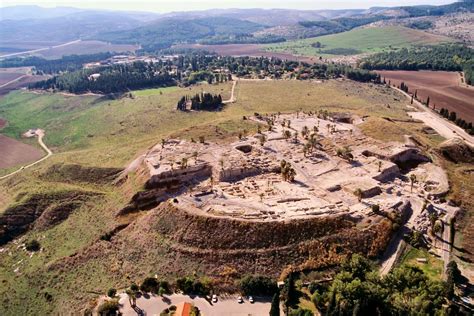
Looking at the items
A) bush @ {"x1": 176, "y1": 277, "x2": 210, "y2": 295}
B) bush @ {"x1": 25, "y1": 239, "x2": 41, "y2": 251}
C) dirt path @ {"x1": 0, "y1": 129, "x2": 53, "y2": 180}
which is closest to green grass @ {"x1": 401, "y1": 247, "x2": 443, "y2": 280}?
bush @ {"x1": 176, "y1": 277, "x2": 210, "y2": 295}

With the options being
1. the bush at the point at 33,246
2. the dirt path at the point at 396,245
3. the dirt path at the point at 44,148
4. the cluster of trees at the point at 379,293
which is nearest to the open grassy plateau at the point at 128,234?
the bush at the point at 33,246

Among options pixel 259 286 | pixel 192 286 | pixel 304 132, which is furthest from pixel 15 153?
pixel 259 286

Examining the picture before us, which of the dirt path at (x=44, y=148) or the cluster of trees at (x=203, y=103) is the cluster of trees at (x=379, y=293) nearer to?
the dirt path at (x=44, y=148)

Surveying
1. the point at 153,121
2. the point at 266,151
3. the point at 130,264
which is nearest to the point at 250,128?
the point at 266,151

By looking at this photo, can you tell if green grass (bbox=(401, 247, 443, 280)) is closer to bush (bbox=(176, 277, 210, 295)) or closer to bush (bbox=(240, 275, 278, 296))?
bush (bbox=(240, 275, 278, 296))

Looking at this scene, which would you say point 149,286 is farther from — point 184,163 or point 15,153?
point 15,153

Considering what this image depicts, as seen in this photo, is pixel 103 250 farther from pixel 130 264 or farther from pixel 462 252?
pixel 462 252
